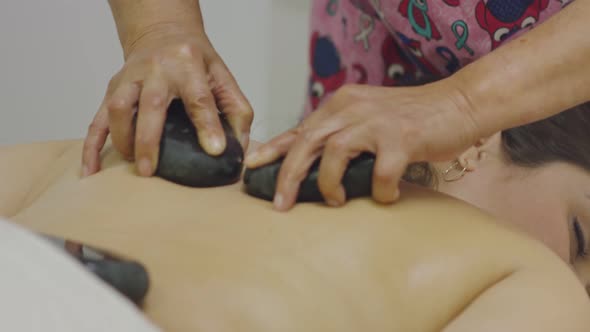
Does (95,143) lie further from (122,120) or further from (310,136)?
(310,136)

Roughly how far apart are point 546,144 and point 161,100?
564 millimetres

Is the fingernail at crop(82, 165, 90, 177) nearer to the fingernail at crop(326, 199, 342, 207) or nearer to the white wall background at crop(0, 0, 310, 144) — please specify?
the fingernail at crop(326, 199, 342, 207)

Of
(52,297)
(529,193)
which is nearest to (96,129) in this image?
(52,297)

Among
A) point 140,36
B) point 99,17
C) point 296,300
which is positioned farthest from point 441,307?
point 99,17

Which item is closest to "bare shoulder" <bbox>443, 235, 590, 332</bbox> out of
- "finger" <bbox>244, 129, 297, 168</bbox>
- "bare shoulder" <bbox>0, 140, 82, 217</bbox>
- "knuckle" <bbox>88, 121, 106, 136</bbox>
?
"finger" <bbox>244, 129, 297, 168</bbox>

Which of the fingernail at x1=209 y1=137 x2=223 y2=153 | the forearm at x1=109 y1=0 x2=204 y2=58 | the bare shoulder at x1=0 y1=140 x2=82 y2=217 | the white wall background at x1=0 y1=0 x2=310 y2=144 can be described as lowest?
the white wall background at x1=0 y1=0 x2=310 y2=144

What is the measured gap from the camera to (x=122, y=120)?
899 mm

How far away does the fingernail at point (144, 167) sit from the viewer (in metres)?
0.85

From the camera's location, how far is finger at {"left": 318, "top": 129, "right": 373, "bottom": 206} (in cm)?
79

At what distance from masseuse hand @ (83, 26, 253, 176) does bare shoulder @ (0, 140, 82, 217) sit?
0.12 m

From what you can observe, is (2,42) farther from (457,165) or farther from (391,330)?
(391,330)

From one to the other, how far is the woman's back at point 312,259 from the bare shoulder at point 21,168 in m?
0.18

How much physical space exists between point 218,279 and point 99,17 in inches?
52.3

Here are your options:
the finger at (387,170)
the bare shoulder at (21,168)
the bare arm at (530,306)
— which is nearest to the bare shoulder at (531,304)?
the bare arm at (530,306)
